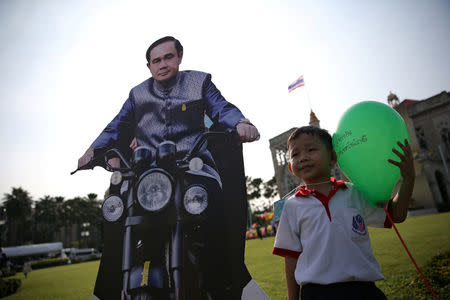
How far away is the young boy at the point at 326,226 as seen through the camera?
1.60 m

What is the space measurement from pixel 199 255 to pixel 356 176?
7.02 ft

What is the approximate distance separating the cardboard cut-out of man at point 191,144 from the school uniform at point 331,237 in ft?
5.15

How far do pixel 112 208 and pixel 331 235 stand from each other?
315 cm

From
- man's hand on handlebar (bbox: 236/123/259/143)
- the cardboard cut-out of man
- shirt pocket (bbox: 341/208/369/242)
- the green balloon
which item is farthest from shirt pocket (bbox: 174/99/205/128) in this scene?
shirt pocket (bbox: 341/208/369/242)

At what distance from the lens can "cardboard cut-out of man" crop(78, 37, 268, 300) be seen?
3250 millimetres

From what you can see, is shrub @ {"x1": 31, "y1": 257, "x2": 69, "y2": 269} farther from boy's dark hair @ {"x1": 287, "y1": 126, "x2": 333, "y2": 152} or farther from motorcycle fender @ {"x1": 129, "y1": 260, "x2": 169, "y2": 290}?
boy's dark hair @ {"x1": 287, "y1": 126, "x2": 333, "y2": 152}

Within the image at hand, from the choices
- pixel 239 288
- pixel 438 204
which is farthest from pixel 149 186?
pixel 438 204

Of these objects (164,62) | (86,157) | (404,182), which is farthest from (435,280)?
(86,157)

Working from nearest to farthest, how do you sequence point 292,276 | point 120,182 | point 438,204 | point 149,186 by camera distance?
point 292,276, point 149,186, point 120,182, point 438,204

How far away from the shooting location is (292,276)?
73.5 inches

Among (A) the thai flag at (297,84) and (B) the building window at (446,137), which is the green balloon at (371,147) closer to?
(A) the thai flag at (297,84)

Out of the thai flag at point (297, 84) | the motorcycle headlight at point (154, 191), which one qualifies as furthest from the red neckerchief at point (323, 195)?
the thai flag at point (297, 84)

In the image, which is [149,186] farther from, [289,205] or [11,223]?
[11,223]

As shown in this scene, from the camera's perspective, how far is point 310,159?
194 cm
